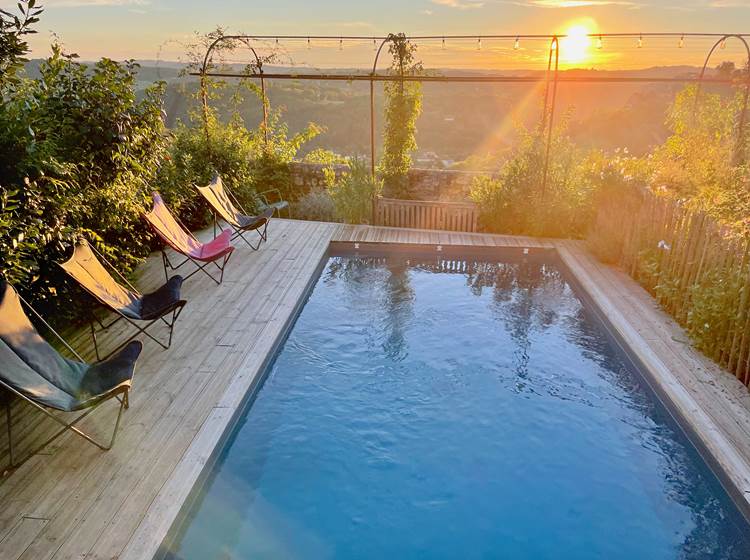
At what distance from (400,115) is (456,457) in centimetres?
682

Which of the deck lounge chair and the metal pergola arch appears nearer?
the deck lounge chair

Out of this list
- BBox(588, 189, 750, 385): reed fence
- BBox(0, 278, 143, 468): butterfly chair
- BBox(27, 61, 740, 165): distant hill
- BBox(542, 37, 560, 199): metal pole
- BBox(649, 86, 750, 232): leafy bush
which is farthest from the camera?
BBox(27, 61, 740, 165): distant hill

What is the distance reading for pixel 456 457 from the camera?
3785 mm

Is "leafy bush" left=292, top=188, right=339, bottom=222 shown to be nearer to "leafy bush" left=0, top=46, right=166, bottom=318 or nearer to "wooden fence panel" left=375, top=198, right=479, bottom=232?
"wooden fence panel" left=375, top=198, right=479, bottom=232

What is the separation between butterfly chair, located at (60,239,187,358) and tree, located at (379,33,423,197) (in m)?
5.48

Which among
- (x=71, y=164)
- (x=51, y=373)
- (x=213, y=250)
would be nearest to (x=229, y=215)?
(x=213, y=250)

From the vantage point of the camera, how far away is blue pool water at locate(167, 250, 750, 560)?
10.1 feet

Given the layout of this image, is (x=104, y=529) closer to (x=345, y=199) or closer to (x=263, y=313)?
(x=263, y=313)

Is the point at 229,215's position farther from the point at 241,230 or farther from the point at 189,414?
the point at 189,414

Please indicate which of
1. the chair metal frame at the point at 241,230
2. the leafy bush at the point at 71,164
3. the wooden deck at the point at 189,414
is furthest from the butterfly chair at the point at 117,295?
the chair metal frame at the point at 241,230

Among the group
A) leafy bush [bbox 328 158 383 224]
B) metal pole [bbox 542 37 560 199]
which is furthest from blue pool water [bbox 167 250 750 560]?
leafy bush [bbox 328 158 383 224]

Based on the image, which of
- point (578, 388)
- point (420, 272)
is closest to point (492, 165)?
point (420, 272)

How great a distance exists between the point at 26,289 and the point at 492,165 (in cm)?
1220

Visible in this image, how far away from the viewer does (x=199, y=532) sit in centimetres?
297
